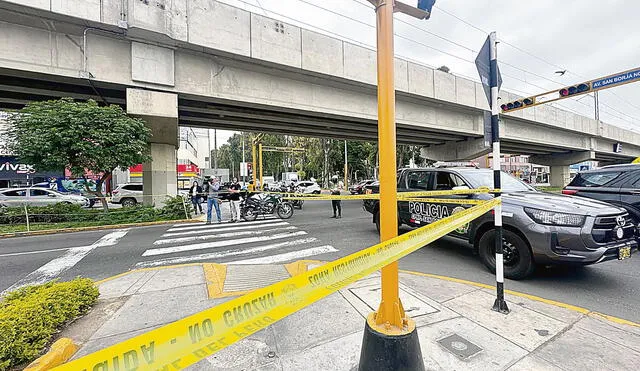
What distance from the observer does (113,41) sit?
10.1m

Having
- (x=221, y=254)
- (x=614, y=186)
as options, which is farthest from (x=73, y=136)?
(x=614, y=186)

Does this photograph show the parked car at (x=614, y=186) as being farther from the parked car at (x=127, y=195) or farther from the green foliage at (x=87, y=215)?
the parked car at (x=127, y=195)

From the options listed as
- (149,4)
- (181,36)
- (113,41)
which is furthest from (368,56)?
(113,41)

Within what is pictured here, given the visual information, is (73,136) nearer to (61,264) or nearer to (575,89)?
(61,264)

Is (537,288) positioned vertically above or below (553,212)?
below

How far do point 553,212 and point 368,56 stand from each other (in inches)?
478

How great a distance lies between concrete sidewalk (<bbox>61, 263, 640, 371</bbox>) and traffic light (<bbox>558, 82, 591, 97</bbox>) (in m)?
8.01

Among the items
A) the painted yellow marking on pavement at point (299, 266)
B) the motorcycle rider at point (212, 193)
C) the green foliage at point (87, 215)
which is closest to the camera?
the painted yellow marking on pavement at point (299, 266)

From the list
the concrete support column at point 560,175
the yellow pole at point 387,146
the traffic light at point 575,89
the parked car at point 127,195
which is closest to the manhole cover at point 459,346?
the yellow pole at point 387,146

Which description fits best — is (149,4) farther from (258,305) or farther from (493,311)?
(493,311)

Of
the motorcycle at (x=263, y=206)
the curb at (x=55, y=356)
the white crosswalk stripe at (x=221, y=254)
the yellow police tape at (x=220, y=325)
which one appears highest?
the yellow police tape at (x=220, y=325)

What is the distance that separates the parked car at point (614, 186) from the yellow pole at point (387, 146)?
7.01 m

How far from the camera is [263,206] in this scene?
12.2 m

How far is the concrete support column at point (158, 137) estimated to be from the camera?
1077 cm
